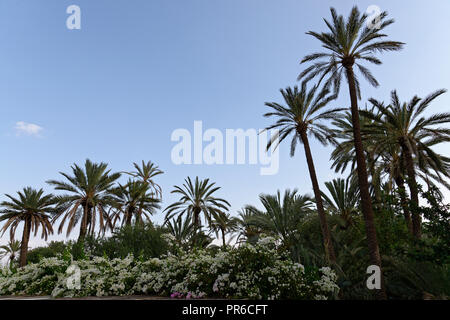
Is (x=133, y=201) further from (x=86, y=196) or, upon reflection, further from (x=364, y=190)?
(x=364, y=190)

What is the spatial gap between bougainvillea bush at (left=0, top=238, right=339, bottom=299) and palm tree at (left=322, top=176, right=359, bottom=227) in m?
15.9

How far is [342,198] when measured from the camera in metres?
25.8

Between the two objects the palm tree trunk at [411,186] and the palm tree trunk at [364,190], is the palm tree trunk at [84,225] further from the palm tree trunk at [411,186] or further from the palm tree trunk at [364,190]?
the palm tree trunk at [411,186]

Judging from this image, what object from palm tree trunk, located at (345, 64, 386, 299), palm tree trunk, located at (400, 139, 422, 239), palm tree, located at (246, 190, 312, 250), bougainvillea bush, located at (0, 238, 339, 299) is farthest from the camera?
palm tree, located at (246, 190, 312, 250)

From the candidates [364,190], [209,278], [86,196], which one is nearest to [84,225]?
[86,196]

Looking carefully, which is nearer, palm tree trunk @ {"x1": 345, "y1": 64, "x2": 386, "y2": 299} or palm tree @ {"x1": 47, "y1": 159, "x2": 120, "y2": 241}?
palm tree trunk @ {"x1": 345, "y1": 64, "x2": 386, "y2": 299}

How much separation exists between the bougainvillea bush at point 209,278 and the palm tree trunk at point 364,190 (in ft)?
17.0

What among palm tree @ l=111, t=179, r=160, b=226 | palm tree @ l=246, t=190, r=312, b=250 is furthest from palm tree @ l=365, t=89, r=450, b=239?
palm tree @ l=111, t=179, r=160, b=226

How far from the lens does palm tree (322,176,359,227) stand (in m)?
25.8

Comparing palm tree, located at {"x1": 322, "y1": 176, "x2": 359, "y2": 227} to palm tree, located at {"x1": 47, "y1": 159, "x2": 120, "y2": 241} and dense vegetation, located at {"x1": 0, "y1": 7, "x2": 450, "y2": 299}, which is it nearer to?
dense vegetation, located at {"x1": 0, "y1": 7, "x2": 450, "y2": 299}

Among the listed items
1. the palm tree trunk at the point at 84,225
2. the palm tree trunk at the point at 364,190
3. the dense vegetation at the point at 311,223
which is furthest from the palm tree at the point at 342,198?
the palm tree trunk at the point at 84,225

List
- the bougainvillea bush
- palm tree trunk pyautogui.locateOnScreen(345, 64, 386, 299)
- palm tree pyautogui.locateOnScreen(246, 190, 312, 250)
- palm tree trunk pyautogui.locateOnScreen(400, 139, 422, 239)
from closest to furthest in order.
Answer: the bougainvillea bush
palm tree trunk pyautogui.locateOnScreen(345, 64, 386, 299)
palm tree trunk pyautogui.locateOnScreen(400, 139, 422, 239)
palm tree pyautogui.locateOnScreen(246, 190, 312, 250)

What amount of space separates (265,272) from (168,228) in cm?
2411

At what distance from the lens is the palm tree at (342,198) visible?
25.8 m
